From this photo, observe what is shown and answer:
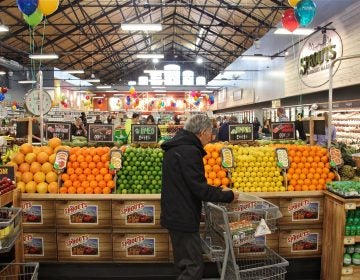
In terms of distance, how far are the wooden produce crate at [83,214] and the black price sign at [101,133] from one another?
137cm

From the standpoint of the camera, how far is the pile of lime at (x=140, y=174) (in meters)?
4.57

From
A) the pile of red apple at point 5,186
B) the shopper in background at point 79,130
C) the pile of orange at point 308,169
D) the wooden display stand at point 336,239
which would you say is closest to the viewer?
the pile of red apple at point 5,186

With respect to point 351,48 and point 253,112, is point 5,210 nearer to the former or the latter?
point 351,48

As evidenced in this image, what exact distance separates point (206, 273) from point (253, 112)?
65.8ft

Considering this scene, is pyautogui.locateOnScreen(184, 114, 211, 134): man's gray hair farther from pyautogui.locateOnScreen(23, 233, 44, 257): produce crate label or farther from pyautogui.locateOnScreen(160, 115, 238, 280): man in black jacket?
pyautogui.locateOnScreen(23, 233, 44, 257): produce crate label

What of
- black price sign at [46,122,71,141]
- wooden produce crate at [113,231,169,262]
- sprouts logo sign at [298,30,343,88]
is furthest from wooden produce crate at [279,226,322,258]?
sprouts logo sign at [298,30,343,88]

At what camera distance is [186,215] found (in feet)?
10.2

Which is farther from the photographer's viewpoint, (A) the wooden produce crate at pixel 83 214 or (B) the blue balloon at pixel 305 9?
(B) the blue balloon at pixel 305 9

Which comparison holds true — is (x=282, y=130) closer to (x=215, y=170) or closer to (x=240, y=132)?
(x=240, y=132)

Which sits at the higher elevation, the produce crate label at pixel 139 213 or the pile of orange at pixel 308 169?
the pile of orange at pixel 308 169

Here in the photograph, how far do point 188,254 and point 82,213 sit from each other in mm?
1800

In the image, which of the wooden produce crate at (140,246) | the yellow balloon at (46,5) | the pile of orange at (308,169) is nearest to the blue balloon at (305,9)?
the pile of orange at (308,169)

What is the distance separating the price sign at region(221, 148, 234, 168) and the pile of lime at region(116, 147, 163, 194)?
749 mm

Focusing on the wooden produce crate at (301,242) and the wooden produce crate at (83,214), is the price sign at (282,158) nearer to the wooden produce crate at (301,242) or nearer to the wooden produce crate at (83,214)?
the wooden produce crate at (301,242)
